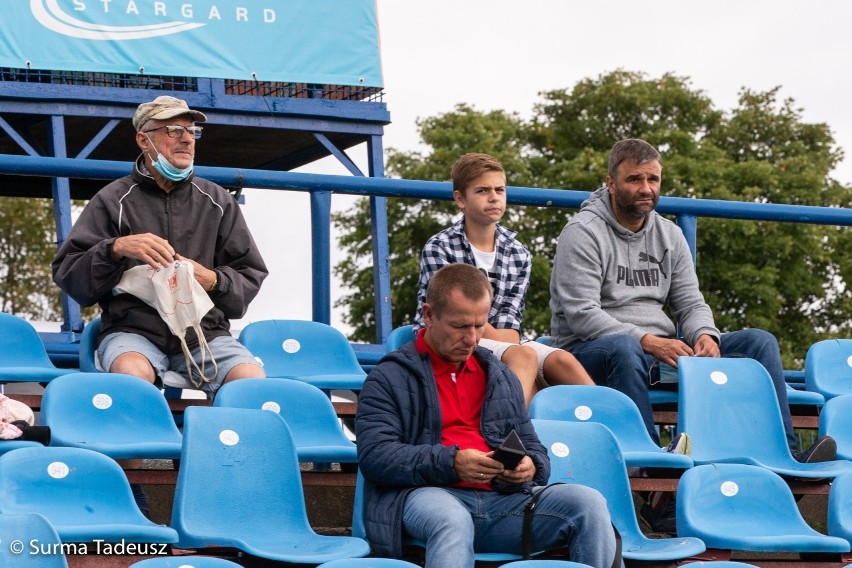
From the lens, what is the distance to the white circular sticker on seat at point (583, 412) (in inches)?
207

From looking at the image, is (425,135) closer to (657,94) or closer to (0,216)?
(657,94)

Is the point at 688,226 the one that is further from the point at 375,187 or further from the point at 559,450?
the point at 559,450

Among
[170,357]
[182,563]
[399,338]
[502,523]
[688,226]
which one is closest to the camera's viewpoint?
[182,563]

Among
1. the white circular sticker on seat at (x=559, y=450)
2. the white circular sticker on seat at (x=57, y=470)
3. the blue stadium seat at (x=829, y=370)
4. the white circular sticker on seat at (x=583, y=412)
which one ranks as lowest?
the white circular sticker on seat at (x=559, y=450)

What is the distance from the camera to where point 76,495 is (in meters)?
4.23

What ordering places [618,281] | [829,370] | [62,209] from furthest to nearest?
[62,209], [829,370], [618,281]

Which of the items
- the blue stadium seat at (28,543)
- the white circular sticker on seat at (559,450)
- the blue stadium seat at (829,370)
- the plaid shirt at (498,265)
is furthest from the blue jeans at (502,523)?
the blue stadium seat at (829,370)

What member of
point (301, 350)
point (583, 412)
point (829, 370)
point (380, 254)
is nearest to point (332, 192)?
point (301, 350)

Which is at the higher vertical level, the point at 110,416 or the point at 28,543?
the point at 110,416

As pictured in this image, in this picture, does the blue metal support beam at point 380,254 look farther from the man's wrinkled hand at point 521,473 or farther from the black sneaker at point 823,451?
the man's wrinkled hand at point 521,473

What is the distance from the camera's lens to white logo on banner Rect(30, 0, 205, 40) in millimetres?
10133

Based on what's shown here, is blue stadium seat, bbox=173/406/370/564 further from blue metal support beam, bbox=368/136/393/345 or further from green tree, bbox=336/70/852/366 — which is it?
green tree, bbox=336/70/852/366

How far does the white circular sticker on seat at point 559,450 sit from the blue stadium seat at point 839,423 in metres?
1.41

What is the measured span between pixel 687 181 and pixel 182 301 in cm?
1853
